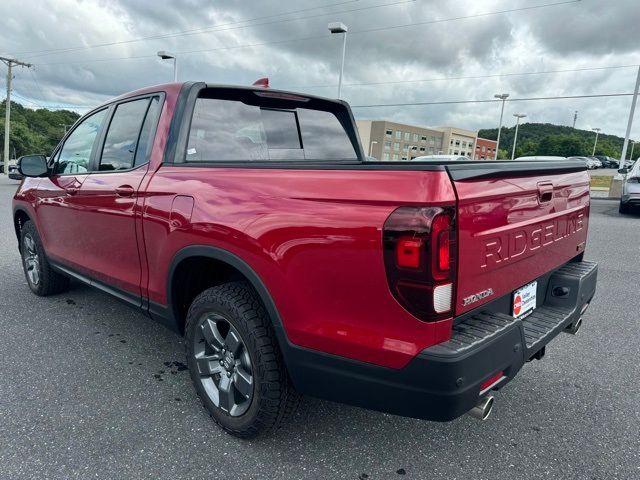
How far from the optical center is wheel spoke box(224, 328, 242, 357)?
89.3 inches

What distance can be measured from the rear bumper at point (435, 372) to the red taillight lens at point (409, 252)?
33 centimetres

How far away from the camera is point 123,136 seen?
3.24 meters

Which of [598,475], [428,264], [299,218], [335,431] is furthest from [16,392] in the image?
[598,475]

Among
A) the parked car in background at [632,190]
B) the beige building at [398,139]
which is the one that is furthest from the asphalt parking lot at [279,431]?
the beige building at [398,139]

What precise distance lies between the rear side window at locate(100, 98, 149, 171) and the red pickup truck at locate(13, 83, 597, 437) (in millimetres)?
16

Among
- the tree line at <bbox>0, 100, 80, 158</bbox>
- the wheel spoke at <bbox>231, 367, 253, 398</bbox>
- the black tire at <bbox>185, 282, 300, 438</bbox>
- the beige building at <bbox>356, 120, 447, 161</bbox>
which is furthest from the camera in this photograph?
the beige building at <bbox>356, 120, 447, 161</bbox>

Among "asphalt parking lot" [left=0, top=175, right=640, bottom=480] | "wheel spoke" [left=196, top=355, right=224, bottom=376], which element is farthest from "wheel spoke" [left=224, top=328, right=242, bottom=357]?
"asphalt parking lot" [left=0, top=175, right=640, bottom=480]

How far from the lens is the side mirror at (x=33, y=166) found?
12.6ft

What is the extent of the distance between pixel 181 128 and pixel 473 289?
195 cm

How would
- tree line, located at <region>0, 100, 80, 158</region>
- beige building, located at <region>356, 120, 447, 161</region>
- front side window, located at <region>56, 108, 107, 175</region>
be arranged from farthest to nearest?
beige building, located at <region>356, 120, 447, 161</region> → tree line, located at <region>0, 100, 80, 158</region> → front side window, located at <region>56, 108, 107, 175</region>

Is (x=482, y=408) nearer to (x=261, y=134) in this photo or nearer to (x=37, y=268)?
(x=261, y=134)

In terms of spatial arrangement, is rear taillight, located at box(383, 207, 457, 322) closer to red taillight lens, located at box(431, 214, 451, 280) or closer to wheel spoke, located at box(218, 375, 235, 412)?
red taillight lens, located at box(431, 214, 451, 280)

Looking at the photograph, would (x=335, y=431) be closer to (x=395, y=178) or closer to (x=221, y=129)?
(x=395, y=178)

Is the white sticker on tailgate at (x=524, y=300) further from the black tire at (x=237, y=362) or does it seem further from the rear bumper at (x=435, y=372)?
the black tire at (x=237, y=362)
